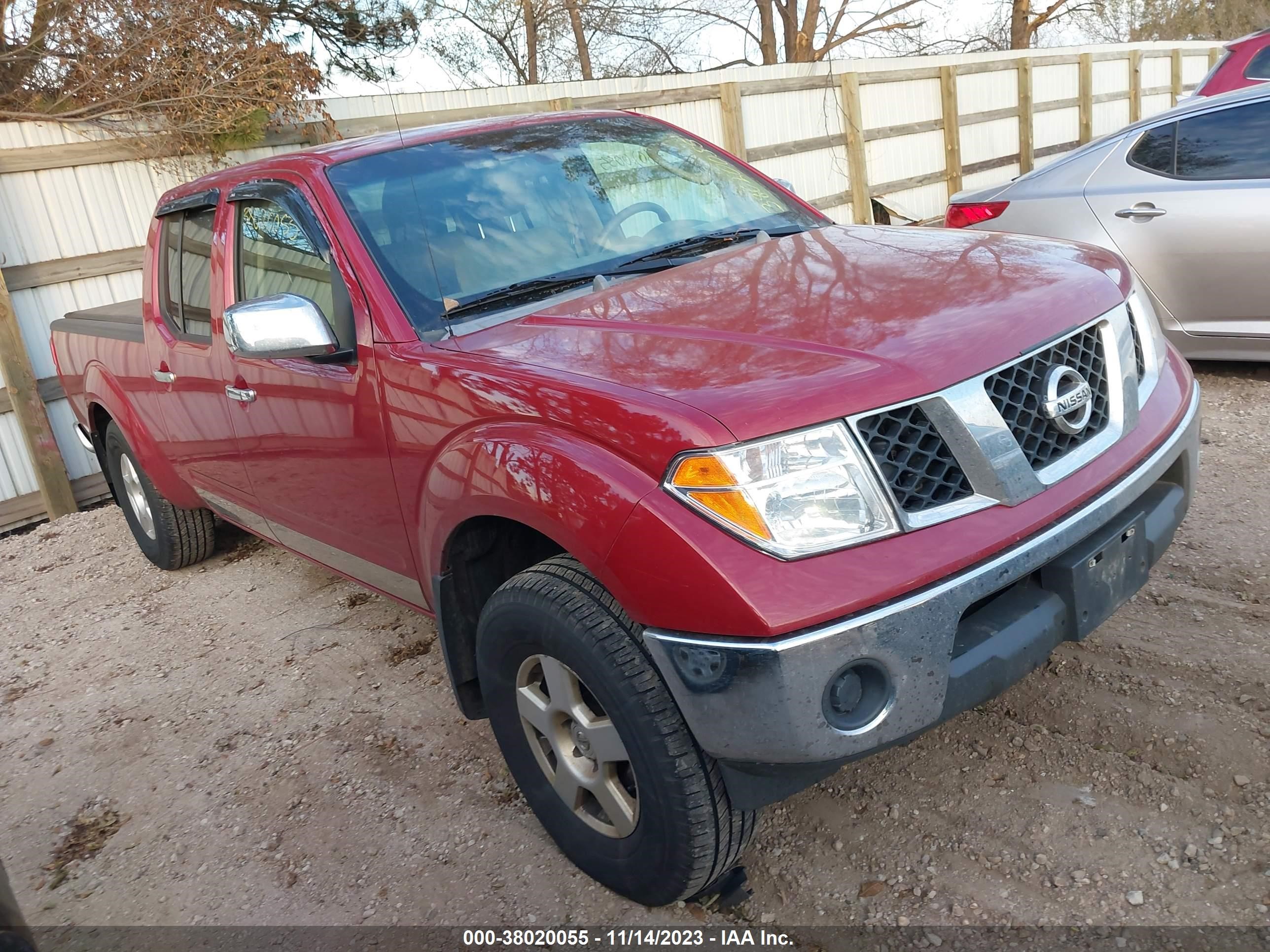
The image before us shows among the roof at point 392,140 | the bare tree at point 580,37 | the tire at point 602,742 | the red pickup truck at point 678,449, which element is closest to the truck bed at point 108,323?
the roof at point 392,140

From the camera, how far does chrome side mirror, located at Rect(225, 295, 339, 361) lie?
2814 mm

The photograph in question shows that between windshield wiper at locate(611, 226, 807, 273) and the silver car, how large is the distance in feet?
9.35

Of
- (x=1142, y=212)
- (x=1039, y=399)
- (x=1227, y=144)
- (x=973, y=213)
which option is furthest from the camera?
(x=973, y=213)

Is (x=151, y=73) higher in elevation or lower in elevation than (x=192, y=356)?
higher

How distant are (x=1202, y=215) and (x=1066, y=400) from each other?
3650 mm

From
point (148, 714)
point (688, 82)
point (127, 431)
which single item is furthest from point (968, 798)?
point (688, 82)

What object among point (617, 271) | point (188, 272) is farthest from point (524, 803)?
point (188, 272)

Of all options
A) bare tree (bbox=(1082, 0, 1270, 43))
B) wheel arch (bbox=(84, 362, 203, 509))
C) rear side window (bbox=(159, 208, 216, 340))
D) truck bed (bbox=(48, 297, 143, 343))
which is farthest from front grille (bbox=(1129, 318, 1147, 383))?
bare tree (bbox=(1082, 0, 1270, 43))

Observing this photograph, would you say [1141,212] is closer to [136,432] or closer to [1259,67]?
[1259,67]

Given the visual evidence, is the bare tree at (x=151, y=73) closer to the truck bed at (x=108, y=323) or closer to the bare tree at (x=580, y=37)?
the truck bed at (x=108, y=323)

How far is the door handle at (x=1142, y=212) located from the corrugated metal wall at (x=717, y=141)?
4.56 metres

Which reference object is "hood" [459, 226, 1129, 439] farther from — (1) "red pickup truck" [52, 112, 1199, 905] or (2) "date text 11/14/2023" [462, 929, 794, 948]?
(2) "date text 11/14/2023" [462, 929, 794, 948]

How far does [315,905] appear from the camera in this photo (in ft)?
8.92

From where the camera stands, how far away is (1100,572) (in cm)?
227
